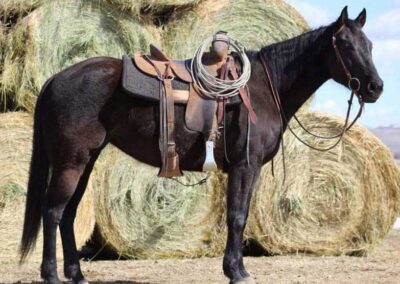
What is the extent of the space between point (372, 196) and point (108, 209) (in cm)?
227

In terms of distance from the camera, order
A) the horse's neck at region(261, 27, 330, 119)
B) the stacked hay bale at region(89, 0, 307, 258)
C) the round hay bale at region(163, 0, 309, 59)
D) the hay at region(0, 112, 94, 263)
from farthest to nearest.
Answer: the round hay bale at region(163, 0, 309, 59) < the stacked hay bale at region(89, 0, 307, 258) < the hay at region(0, 112, 94, 263) < the horse's neck at region(261, 27, 330, 119)

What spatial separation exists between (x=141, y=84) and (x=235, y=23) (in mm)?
2075

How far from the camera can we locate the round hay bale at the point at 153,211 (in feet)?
→ 24.0

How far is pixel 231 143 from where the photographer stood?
19.3 feet

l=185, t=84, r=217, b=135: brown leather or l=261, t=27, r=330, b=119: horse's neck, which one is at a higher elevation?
l=261, t=27, r=330, b=119: horse's neck

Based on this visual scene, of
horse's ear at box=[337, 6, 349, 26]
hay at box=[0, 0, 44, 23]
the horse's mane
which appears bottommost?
the horse's mane

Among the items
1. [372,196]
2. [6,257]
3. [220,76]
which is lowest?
[6,257]

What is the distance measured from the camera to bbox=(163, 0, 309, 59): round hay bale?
7523 millimetres

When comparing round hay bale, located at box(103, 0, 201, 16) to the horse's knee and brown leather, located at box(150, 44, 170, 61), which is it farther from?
the horse's knee

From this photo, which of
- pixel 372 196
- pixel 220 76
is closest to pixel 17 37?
pixel 220 76

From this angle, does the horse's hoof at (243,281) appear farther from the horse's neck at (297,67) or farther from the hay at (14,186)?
the hay at (14,186)

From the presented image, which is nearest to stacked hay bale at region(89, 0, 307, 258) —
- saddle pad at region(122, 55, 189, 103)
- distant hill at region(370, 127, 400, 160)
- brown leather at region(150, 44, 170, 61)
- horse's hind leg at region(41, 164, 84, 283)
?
brown leather at region(150, 44, 170, 61)

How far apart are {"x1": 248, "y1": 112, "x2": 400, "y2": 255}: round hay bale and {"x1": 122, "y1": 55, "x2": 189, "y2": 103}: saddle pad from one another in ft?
6.54

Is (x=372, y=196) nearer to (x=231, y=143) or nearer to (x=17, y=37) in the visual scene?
(x=231, y=143)
